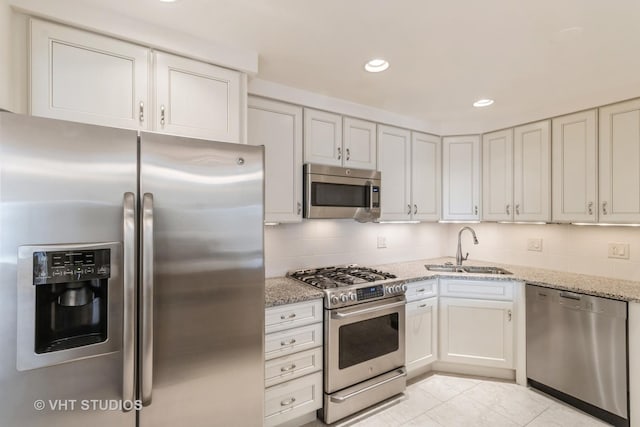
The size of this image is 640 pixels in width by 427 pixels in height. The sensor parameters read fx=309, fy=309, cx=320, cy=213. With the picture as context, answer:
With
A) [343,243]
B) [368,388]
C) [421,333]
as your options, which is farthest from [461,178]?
[368,388]

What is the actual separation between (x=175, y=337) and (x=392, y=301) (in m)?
1.59

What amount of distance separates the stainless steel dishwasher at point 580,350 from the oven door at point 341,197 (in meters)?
1.45

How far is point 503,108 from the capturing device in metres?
2.79

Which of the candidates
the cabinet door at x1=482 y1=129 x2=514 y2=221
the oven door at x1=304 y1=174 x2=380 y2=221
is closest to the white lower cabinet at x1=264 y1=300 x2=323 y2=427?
the oven door at x1=304 y1=174 x2=380 y2=221

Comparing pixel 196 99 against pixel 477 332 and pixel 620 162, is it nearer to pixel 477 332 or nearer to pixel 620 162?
pixel 477 332

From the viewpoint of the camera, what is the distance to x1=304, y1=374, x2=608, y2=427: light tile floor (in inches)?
83.0

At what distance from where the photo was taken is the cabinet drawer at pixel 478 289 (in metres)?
2.59

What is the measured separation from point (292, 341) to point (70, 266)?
4.23ft

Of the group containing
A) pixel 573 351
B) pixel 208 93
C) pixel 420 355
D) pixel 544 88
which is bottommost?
pixel 420 355

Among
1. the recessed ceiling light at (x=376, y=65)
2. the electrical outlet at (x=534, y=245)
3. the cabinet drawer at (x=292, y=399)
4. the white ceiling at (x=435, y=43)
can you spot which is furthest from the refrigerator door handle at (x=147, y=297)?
the electrical outlet at (x=534, y=245)

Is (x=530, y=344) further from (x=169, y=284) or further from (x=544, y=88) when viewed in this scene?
(x=169, y=284)

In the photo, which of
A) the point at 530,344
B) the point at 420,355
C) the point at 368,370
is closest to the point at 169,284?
the point at 368,370

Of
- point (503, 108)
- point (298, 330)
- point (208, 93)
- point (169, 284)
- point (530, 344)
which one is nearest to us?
point (169, 284)

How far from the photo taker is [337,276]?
7.99ft
